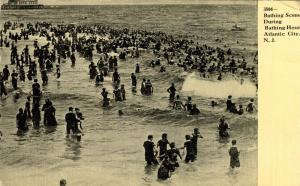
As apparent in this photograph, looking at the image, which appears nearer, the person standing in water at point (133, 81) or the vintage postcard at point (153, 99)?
the vintage postcard at point (153, 99)

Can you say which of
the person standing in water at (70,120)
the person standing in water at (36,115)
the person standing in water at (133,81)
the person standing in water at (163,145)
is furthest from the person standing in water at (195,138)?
the person standing in water at (36,115)

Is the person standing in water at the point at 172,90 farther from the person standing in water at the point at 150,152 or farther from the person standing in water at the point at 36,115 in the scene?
the person standing in water at the point at 36,115

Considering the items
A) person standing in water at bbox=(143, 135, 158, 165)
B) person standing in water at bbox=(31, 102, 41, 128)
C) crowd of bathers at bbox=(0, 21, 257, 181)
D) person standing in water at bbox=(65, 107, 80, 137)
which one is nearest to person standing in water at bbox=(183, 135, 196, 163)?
crowd of bathers at bbox=(0, 21, 257, 181)

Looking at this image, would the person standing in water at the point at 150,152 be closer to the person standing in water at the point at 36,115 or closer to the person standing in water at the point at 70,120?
the person standing in water at the point at 70,120

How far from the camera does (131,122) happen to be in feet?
9.62

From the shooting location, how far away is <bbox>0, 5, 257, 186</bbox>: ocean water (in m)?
2.82

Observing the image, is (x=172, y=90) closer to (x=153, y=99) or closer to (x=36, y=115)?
(x=153, y=99)

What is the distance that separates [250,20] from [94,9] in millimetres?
751

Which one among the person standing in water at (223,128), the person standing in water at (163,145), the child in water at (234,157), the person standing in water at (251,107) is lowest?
the child in water at (234,157)

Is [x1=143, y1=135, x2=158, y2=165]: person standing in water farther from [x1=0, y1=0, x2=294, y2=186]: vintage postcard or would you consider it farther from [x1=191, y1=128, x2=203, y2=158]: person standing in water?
[x1=191, y1=128, x2=203, y2=158]: person standing in water

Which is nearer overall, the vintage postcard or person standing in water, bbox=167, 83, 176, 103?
the vintage postcard

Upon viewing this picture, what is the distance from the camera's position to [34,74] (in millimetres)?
2973

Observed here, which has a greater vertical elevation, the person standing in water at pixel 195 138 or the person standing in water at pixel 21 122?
the person standing in water at pixel 21 122

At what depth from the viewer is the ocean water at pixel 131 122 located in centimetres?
282
